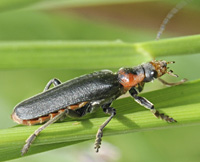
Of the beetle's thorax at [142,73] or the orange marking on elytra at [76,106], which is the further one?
the beetle's thorax at [142,73]

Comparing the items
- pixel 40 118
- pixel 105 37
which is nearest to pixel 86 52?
pixel 40 118

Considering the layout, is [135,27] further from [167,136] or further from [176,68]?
[167,136]

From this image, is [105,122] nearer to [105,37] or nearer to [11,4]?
[11,4]

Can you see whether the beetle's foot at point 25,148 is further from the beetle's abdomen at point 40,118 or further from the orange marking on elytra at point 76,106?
the orange marking on elytra at point 76,106

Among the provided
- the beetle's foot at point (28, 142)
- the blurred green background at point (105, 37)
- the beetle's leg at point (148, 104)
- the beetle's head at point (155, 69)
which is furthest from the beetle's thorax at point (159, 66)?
the beetle's foot at point (28, 142)

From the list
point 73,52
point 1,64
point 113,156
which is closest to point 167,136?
point 113,156
